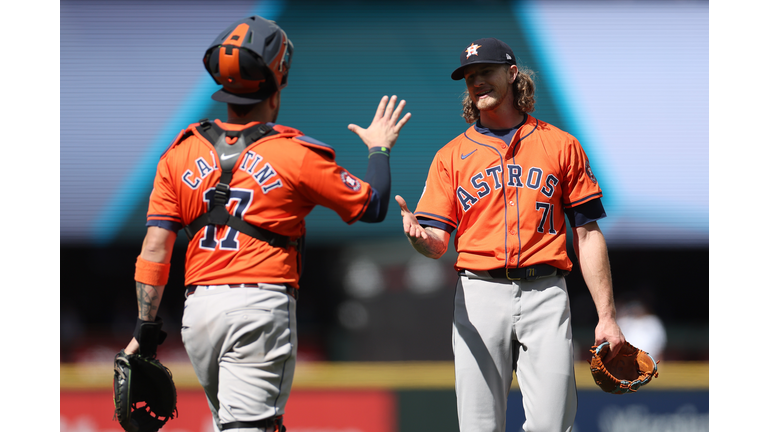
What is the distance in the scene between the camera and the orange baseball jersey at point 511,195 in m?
2.87


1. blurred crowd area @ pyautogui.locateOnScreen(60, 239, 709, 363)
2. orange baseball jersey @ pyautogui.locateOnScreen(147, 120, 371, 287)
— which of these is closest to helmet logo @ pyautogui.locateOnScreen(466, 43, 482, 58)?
orange baseball jersey @ pyautogui.locateOnScreen(147, 120, 371, 287)

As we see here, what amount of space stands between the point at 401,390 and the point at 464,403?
294cm

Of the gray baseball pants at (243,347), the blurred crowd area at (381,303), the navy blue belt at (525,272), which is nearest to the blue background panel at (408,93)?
the blurred crowd area at (381,303)

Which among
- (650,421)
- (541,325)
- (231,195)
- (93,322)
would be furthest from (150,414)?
(93,322)

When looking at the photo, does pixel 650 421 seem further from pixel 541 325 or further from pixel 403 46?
pixel 403 46

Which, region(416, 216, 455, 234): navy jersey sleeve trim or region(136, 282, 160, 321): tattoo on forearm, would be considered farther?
region(416, 216, 455, 234): navy jersey sleeve trim

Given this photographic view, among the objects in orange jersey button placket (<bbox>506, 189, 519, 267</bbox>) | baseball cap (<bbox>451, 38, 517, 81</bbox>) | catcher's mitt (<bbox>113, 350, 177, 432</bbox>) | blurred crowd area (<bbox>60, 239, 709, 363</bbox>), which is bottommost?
blurred crowd area (<bbox>60, 239, 709, 363</bbox>)

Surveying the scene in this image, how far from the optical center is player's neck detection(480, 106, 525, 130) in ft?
10.3

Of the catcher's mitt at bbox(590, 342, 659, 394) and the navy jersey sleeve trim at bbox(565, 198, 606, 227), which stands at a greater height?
the navy jersey sleeve trim at bbox(565, 198, 606, 227)

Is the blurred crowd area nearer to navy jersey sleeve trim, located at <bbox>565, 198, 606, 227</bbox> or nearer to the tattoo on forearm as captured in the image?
navy jersey sleeve trim, located at <bbox>565, 198, 606, 227</bbox>

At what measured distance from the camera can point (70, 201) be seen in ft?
26.6

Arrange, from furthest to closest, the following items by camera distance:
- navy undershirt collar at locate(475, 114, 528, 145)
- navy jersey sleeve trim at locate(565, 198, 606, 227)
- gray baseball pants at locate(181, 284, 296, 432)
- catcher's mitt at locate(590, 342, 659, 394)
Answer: navy undershirt collar at locate(475, 114, 528, 145)
navy jersey sleeve trim at locate(565, 198, 606, 227)
catcher's mitt at locate(590, 342, 659, 394)
gray baseball pants at locate(181, 284, 296, 432)

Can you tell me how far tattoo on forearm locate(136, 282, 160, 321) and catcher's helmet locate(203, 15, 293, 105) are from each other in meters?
0.83

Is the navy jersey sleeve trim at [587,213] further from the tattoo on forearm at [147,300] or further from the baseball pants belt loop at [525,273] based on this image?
the tattoo on forearm at [147,300]
